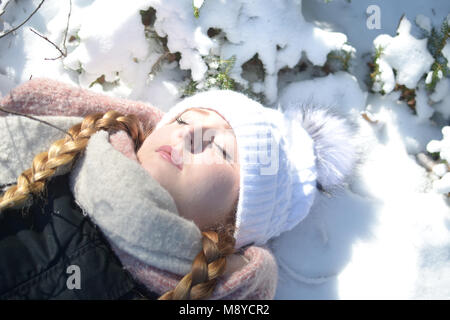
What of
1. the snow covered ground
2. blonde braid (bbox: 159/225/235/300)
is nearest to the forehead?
the snow covered ground

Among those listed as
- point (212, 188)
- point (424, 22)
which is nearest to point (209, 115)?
point (212, 188)

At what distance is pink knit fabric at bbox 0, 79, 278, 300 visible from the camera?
54.1 inches

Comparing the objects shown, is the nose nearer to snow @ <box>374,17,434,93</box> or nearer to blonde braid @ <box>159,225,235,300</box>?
blonde braid @ <box>159,225,235,300</box>

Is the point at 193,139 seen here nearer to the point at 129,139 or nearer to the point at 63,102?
the point at 129,139

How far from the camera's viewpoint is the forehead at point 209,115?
1552 millimetres

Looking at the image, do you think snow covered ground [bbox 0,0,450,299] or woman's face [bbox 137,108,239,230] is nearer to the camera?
woman's face [bbox 137,108,239,230]

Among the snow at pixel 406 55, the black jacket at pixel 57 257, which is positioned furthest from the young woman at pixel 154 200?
the snow at pixel 406 55

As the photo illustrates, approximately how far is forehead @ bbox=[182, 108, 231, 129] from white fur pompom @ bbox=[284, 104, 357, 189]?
0.38 meters

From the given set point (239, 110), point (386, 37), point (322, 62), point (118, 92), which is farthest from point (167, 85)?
point (386, 37)

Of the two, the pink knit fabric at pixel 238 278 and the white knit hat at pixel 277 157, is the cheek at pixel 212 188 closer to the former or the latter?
the white knit hat at pixel 277 157

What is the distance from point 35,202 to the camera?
1.41 metres

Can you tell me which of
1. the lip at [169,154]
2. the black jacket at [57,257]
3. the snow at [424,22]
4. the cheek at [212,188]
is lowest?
the black jacket at [57,257]
